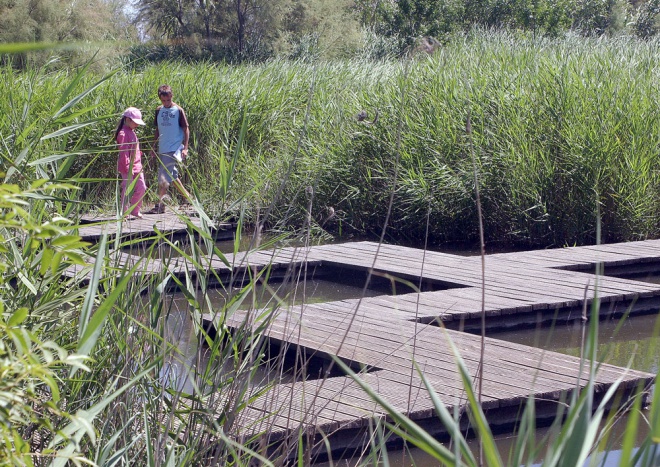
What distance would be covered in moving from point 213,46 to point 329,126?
22.5 m

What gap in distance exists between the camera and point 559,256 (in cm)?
769

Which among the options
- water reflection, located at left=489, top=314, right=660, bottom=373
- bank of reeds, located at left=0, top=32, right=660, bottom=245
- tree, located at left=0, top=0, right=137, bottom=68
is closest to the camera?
water reflection, located at left=489, top=314, right=660, bottom=373

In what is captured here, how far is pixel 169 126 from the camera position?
10656mm

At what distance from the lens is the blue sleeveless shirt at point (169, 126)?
34.8ft

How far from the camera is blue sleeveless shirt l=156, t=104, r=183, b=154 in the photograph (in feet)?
34.8

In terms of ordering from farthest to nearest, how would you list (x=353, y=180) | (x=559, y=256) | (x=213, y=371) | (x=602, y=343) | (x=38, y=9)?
(x=38, y=9), (x=353, y=180), (x=559, y=256), (x=602, y=343), (x=213, y=371)

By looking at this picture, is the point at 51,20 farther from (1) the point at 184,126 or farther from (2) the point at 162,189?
(2) the point at 162,189

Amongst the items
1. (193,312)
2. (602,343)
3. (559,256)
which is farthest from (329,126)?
(193,312)

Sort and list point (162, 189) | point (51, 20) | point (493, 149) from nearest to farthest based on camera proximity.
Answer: point (162, 189)
point (493, 149)
point (51, 20)

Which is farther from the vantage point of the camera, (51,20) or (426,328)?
(51,20)

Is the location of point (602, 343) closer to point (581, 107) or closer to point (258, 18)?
point (581, 107)

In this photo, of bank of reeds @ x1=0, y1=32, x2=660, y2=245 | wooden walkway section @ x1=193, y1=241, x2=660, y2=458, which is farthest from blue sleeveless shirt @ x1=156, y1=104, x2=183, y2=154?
wooden walkway section @ x1=193, y1=241, x2=660, y2=458

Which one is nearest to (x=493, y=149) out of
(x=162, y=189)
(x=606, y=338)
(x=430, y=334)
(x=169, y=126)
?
(x=169, y=126)

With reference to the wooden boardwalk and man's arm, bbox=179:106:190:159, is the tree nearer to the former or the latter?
man's arm, bbox=179:106:190:159
